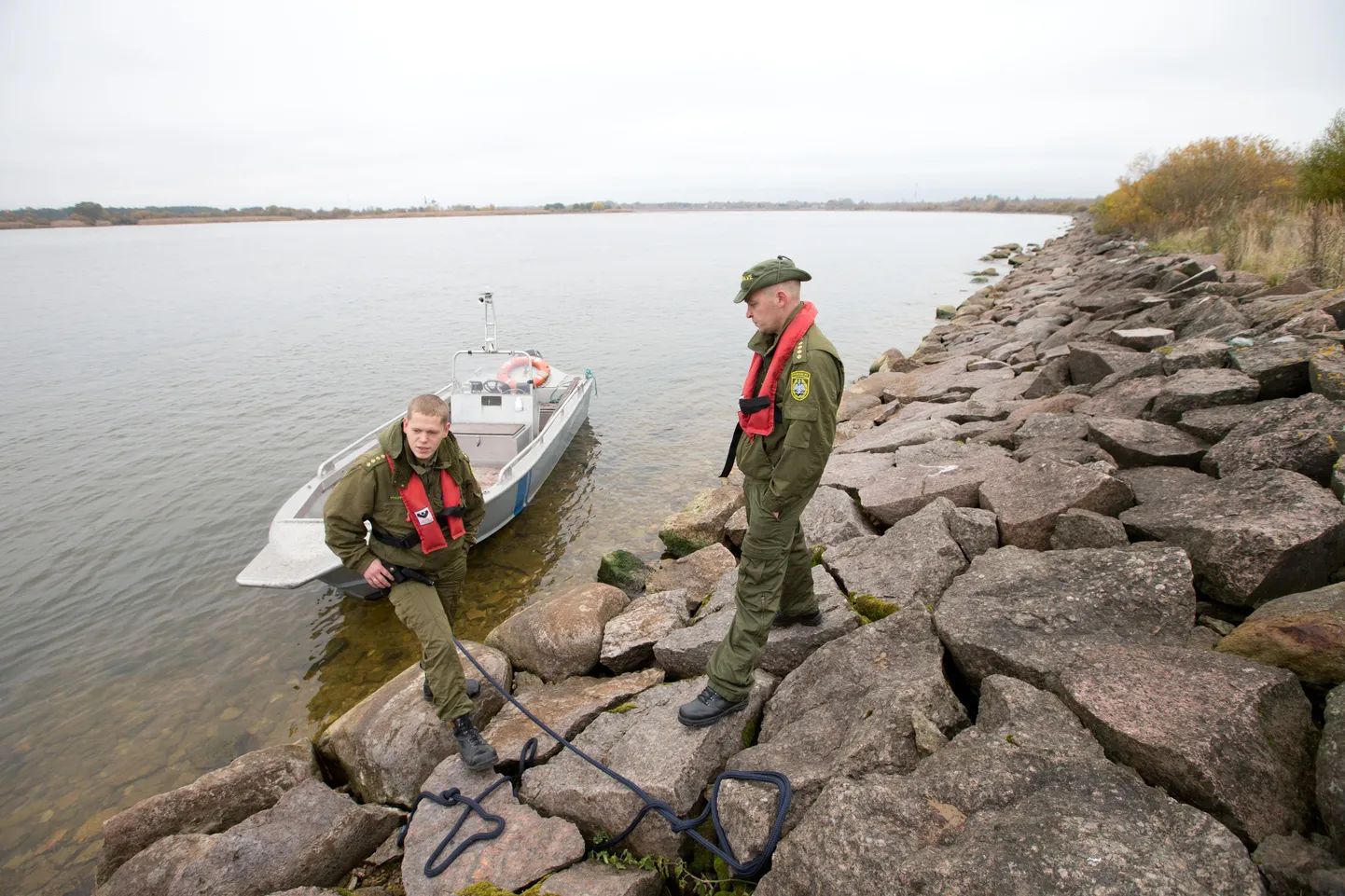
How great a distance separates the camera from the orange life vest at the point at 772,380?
11.4ft

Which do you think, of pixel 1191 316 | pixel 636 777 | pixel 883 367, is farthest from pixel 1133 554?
pixel 883 367

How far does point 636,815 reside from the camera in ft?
11.4

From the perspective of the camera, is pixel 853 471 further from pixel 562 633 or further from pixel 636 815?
pixel 636 815

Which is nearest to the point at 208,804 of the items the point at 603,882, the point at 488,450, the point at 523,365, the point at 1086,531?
the point at 603,882

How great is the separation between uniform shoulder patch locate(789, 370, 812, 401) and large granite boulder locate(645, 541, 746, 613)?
3.88m

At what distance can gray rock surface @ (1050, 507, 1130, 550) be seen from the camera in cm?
445

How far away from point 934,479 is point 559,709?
424 cm

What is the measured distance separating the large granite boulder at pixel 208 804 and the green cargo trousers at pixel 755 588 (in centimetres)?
339

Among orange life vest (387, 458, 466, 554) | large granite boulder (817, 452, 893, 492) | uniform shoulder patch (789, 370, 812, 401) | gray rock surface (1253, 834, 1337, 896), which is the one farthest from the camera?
large granite boulder (817, 452, 893, 492)

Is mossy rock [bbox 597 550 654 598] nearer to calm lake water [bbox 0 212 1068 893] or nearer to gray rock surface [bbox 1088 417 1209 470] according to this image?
calm lake water [bbox 0 212 1068 893]

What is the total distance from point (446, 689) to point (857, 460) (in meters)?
5.95

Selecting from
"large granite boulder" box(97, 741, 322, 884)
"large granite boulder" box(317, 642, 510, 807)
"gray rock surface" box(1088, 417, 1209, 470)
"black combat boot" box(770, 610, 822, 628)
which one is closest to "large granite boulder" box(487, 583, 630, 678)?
"large granite boulder" box(317, 642, 510, 807)

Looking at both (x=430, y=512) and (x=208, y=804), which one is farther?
(x=208, y=804)

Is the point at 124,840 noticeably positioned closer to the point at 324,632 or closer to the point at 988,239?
the point at 324,632
